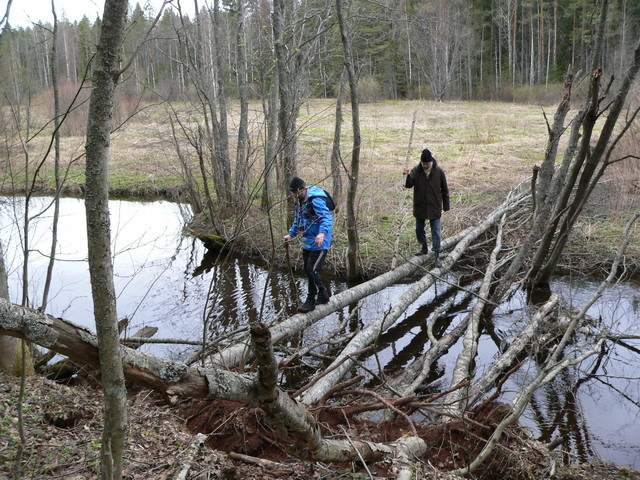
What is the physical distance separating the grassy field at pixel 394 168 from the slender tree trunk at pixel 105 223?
2.10 m

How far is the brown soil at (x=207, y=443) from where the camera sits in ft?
12.6

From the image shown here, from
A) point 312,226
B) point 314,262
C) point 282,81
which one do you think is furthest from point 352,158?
point 314,262

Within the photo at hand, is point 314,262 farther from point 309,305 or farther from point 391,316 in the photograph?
point 391,316

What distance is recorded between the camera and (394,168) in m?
18.9

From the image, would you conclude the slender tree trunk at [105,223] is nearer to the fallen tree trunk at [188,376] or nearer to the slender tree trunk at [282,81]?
the fallen tree trunk at [188,376]

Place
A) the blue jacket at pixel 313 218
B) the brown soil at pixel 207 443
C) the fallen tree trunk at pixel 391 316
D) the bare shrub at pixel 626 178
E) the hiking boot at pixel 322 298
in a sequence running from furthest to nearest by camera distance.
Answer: the bare shrub at pixel 626 178
the hiking boot at pixel 322 298
the blue jacket at pixel 313 218
the fallen tree trunk at pixel 391 316
the brown soil at pixel 207 443

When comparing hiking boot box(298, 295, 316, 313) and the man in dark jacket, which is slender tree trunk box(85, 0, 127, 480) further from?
the man in dark jacket

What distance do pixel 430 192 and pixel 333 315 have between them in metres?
2.79

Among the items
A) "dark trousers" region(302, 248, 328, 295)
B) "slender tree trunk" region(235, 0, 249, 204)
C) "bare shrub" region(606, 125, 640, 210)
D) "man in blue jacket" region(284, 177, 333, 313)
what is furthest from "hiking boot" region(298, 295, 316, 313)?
"bare shrub" region(606, 125, 640, 210)

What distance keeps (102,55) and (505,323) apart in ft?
27.5

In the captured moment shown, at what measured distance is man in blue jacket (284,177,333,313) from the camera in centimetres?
696

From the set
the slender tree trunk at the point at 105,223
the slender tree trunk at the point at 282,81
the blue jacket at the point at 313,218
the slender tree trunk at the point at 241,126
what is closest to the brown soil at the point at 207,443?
the slender tree trunk at the point at 105,223

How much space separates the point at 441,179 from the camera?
9.34m

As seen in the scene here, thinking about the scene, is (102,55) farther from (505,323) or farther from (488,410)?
(505,323)
